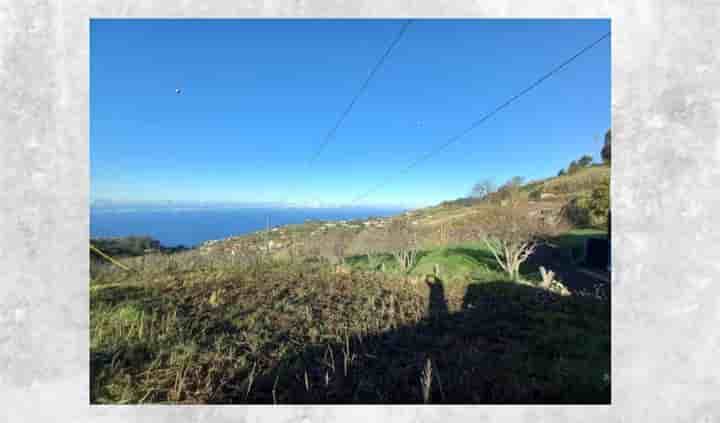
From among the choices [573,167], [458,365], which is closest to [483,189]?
[573,167]

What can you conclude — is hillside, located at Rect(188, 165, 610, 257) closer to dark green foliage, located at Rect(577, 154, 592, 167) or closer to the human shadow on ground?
dark green foliage, located at Rect(577, 154, 592, 167)

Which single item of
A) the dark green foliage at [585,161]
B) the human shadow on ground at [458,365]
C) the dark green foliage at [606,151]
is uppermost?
→ the dark green foliage at [585,161]

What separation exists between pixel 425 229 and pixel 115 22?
3199 mm

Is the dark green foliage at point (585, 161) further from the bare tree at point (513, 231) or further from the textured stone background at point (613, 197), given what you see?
the bare tree at point (513, 231)

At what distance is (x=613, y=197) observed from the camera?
1.14 metres

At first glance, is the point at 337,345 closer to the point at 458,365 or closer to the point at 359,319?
the point at 359,319

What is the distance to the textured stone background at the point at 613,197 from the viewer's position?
108cm

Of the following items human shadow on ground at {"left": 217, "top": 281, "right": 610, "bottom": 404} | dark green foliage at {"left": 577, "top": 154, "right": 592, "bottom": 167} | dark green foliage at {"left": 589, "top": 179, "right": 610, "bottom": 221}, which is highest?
dark green foliage at {"left": 577, "top": 154, "right": 592, "bottom": 167}

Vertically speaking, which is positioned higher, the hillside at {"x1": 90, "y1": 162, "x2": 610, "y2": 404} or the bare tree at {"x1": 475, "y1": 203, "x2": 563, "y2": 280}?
the bare tree at {"x1": 475, "y1": 203, "x2": 563, "y2": 280}

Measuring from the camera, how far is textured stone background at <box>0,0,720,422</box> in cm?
108

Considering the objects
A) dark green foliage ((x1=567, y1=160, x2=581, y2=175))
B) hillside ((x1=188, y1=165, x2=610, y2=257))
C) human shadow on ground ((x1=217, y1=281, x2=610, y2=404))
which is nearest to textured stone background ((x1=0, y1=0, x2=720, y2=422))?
human shadow on ground ((x1=217, y1=281, x2=610, y2=404))

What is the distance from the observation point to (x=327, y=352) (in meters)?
1.40

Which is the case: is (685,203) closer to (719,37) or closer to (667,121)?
(667,121)

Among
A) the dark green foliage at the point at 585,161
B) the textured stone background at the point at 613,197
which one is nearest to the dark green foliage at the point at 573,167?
the dark green foliage at the point at 585,161
